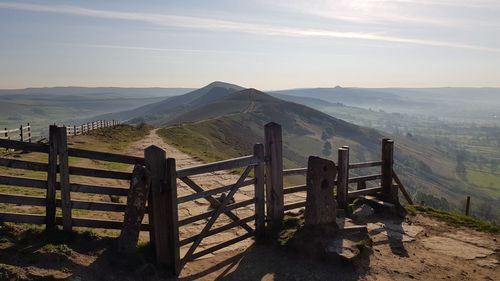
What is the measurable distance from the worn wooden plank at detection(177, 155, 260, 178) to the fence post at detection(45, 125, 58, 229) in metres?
2.55

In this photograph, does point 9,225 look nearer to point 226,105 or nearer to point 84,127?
point 84,127

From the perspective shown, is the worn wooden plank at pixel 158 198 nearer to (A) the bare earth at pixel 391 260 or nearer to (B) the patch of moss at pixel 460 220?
(A) the bare earth at pixel 391 260

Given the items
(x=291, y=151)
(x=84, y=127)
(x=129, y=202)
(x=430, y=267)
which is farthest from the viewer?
(x=291, y=151)

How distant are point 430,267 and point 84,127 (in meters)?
42.9

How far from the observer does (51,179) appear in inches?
317

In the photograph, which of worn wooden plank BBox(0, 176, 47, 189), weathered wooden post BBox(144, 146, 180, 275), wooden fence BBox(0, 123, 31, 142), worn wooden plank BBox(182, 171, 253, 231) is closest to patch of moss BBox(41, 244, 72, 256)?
worn wooden plank BBox(0, 176, 47, 189)

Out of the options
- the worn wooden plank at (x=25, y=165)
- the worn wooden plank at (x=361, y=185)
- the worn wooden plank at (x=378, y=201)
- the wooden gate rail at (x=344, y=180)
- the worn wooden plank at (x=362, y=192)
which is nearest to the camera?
the worn wooden plank at (x=25, y=165)

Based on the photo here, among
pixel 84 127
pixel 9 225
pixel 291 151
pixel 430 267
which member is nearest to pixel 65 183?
pixel 9 225

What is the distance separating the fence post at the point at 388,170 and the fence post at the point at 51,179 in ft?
31.5

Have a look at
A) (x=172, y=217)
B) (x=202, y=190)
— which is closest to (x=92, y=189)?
(x=172, y=217)

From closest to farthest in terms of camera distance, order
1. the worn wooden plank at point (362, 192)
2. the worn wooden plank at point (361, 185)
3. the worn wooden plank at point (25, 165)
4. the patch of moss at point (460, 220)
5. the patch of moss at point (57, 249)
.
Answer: the patch of moss at point (57, 249)
the worn wooden plank at point (25, 165)
the patch of moss at point (460, 220)
the worn wooden plank at point (362, 192)
the worn wooden plank at point (361, 185)

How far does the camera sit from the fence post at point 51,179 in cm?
796

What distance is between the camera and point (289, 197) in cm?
1437

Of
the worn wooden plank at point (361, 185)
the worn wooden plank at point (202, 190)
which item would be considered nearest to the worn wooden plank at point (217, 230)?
the worn wooden plank at point (202, 190)
